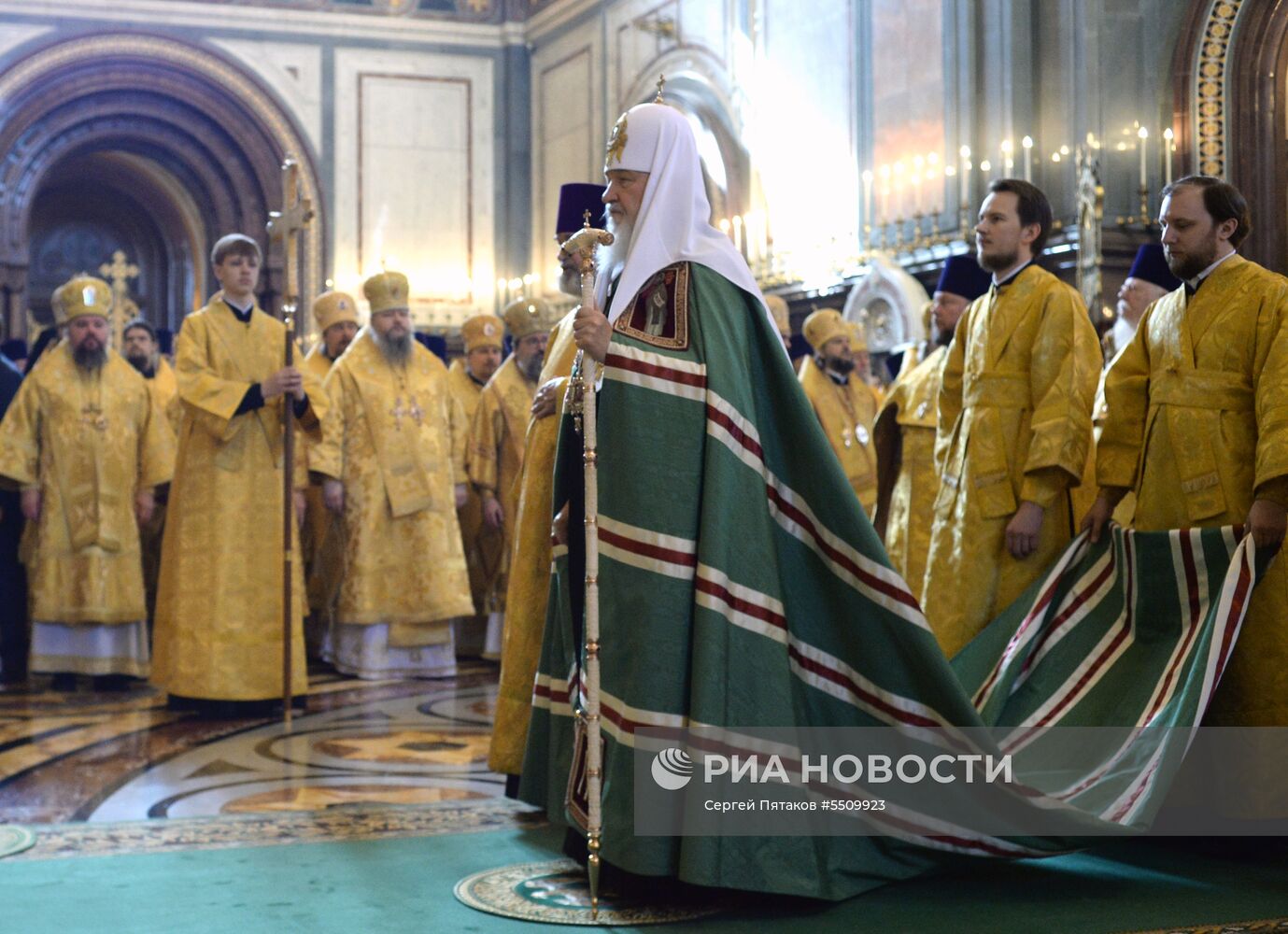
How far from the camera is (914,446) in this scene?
6852 millimetres

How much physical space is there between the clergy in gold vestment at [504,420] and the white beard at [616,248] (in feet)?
15.6

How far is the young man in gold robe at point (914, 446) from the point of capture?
6.74m

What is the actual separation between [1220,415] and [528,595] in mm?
1968

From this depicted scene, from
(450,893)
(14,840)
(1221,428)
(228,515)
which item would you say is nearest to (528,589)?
(450,893)

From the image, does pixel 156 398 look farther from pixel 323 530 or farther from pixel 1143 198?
pixel 1143 198

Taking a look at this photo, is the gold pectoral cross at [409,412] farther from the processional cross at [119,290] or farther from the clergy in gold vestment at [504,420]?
the processional cross at [119,290]

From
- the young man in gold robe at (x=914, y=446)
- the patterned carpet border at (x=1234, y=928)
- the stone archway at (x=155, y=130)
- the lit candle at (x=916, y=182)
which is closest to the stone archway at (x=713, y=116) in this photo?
the lit candle at (x=916, y=182)

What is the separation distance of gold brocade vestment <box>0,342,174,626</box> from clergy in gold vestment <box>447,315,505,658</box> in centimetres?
205

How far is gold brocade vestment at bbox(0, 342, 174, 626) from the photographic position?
25.5 feet

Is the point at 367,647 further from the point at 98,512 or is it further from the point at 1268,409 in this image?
the point at 1268,409

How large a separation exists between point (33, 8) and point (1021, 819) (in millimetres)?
15684

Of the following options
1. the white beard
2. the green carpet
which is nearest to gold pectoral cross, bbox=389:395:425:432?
the green carpet

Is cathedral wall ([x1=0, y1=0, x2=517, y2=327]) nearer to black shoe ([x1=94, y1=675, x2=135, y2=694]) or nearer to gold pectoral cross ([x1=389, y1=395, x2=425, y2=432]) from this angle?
gold pectoral cross ([x1=389, y1=395, x2=425, y2=432])

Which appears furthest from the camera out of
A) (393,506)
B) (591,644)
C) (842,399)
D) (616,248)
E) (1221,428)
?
(842,399)
